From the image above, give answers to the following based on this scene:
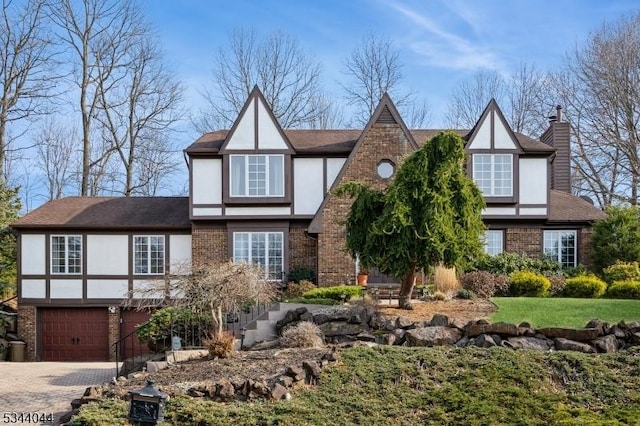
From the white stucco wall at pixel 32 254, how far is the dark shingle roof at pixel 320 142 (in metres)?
6.51

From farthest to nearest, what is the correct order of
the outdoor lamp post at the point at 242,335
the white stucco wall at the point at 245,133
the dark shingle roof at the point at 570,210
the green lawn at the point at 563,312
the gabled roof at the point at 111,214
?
1. the dark shingle roof at the point at 570,210
2. the gabled roof at the point at 111,214
3. the white stucco wall at the point at 245,133
4. the outdoor lamp post at the point at 242,335
5. the green lawn at the point at 563,312

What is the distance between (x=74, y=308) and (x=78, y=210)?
149 inches

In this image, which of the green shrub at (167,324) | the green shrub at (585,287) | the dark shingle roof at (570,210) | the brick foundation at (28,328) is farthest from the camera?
the dark shingle roof at (570,210)

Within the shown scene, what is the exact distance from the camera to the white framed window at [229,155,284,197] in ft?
70.6

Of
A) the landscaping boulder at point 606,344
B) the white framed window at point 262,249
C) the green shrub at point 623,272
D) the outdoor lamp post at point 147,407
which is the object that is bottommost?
the outdoor lamp post at point 147,407

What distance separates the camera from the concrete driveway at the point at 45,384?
11.4m

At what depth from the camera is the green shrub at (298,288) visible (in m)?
19.5

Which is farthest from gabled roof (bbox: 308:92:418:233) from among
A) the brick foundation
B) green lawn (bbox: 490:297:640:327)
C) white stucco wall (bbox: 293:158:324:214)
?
the brick foundation

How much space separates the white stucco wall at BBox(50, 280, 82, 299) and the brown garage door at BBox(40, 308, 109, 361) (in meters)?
0.56

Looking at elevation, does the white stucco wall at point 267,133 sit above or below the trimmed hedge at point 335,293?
above

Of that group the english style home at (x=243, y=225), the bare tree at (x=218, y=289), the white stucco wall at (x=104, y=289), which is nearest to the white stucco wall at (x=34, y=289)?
the english style home at (x=243, y=225)

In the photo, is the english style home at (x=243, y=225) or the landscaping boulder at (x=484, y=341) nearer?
the landscaping boulder at (x=484, y=341)

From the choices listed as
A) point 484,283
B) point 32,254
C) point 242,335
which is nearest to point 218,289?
point 242,335

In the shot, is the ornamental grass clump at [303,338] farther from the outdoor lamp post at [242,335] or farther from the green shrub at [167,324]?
the green shrub at [167,324]
